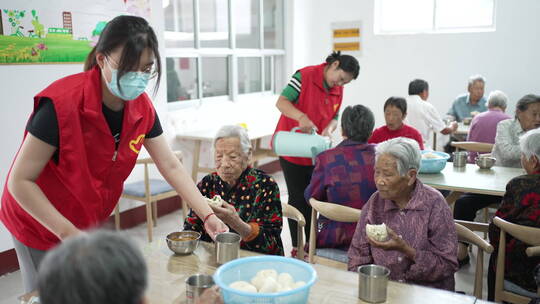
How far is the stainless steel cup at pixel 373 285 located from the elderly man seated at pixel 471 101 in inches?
176

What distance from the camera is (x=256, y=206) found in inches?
79.6

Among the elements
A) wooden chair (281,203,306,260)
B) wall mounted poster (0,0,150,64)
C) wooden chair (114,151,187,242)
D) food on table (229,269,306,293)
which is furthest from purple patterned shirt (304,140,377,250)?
wall mounted poster (0,0,150,64)

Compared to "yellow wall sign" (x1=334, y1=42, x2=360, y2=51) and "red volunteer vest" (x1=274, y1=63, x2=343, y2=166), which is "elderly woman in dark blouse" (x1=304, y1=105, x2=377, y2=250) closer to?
"red volunteer vest" (x1=274, y1=63, x2=343, y2=166)

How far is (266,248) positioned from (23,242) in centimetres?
88

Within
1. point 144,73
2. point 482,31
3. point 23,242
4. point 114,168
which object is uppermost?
point 482,31

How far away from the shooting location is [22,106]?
128 inches

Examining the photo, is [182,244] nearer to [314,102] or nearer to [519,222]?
[519,222]

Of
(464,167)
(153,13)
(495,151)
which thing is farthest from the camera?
(153,13)

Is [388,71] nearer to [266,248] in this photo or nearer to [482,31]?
[482,31]

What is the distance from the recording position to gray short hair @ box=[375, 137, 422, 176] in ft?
6.33

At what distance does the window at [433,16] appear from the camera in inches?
235

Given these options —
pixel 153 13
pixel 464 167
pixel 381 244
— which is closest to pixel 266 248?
pixel 381 244

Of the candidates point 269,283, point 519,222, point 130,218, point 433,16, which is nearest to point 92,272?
point 269,283

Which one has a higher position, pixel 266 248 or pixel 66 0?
pixel 66 0
